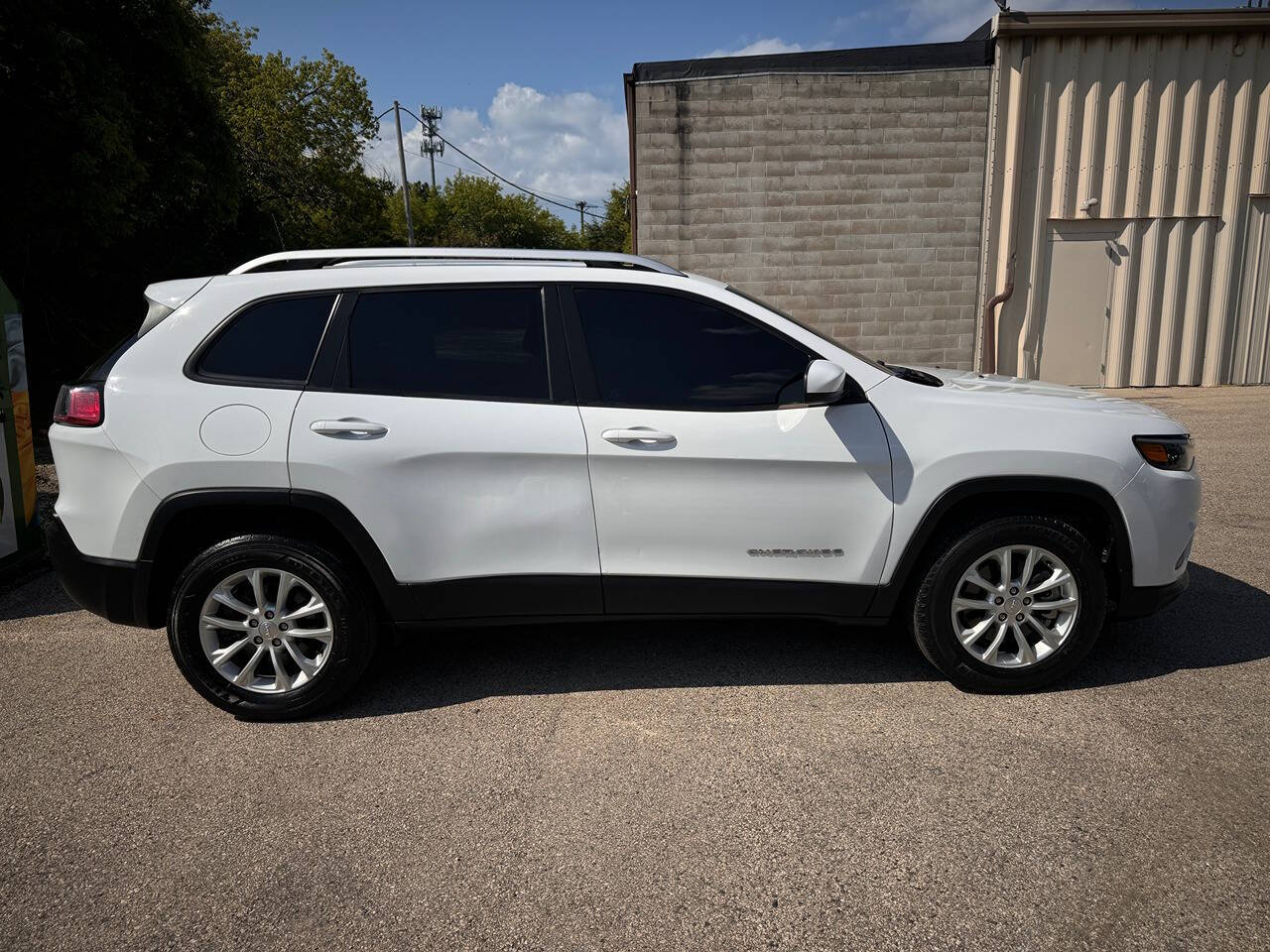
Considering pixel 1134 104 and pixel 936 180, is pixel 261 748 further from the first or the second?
pixel 1134 104

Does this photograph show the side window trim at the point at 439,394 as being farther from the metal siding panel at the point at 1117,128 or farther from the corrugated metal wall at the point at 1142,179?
the metal siding panel at the point at 1117,128

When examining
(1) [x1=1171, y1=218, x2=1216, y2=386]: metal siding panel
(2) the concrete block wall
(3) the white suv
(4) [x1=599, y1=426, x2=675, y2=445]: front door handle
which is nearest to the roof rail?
(3) the white suv

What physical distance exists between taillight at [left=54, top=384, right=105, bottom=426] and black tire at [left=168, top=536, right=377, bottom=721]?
2.23ft

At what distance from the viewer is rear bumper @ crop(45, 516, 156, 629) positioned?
351cm

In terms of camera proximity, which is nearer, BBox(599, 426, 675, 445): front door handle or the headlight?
BBox(599, 426, 675, 445): front door handle

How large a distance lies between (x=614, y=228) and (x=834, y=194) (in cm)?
7092

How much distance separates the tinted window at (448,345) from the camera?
356 centimetres

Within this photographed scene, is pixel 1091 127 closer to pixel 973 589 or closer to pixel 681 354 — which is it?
pixel 973 589

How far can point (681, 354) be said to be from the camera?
11.8 feet

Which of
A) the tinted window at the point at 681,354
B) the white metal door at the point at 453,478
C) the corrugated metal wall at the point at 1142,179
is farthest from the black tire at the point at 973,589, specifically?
the corrugated metal wall at the point at 1142,179

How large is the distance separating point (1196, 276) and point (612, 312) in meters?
12.2

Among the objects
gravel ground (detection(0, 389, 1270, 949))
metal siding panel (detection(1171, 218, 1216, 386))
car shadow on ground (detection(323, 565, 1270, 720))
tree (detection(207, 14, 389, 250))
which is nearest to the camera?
gravel ground (detection(0, 389, 1270, 949))

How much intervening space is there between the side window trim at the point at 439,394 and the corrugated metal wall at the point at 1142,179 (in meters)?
10.3

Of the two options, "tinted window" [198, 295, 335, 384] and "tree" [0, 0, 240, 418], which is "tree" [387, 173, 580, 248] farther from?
"tinted window" [198, 295, 335, 384]
